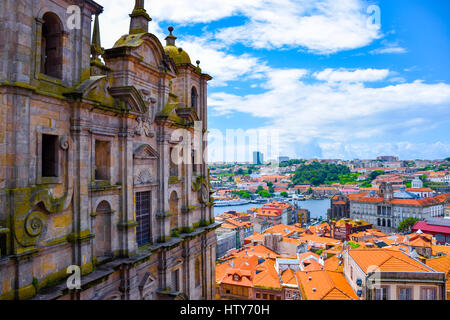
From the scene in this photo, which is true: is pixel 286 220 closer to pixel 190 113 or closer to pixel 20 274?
pixel 190 113

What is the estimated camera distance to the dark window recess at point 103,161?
1439cm

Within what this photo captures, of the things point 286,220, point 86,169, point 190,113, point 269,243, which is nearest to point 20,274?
point 86,169

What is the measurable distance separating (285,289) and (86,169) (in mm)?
28692

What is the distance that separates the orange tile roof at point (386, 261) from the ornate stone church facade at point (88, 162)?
42.2 ft

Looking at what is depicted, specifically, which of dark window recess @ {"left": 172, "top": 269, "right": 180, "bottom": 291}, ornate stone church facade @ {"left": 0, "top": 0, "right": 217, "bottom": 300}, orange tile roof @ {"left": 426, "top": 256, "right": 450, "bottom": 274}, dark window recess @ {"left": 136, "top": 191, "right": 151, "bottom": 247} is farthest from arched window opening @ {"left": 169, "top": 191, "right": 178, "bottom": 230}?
orange tile roof @ {"left": 426, "top": 256, "right": 450, "bottom": 274}

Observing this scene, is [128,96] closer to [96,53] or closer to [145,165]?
[96,53]

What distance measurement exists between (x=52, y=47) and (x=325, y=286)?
25.0 meters

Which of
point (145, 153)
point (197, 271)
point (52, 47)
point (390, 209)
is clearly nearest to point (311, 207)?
A: point (390, 209)

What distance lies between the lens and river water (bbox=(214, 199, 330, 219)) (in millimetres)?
149312

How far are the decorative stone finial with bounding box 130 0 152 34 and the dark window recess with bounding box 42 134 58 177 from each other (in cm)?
858

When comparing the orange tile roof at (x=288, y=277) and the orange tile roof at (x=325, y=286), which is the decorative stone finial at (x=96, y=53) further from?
the orange tile roof at (x=288, y=277)

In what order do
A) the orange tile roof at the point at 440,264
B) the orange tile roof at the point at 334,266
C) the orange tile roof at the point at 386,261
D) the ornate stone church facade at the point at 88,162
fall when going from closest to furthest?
the ornate stone church facade at the point at 88,162 < the orange tile roof at the point at 386,261 < the orange tile roof at the point at 440,264 < the orange tile roof at the point at 334,266

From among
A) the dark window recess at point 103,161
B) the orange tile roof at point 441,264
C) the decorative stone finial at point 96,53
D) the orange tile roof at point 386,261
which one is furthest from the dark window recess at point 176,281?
the orange tile roof at point 441,264

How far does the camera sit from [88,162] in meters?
12.8
